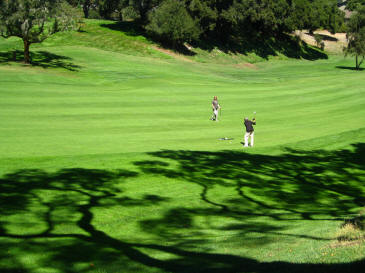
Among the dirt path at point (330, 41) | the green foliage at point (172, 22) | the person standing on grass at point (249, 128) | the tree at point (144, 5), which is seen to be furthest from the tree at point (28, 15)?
the dirt path at point (330, 41)

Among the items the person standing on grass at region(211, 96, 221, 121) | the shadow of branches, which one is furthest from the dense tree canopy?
the shadow of branches

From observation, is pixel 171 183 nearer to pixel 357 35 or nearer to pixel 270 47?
pixel 357 35

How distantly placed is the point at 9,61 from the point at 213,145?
132ft

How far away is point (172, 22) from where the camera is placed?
259 feet

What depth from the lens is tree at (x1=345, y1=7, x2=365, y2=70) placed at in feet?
273

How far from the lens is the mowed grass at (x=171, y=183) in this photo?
10.5 metres

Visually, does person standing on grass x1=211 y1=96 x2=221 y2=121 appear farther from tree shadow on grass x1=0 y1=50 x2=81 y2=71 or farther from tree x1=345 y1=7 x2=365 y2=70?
tree x1=345 y1=7 x2=365 y2=70

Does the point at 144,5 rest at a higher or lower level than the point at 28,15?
higher

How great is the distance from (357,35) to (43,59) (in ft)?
188

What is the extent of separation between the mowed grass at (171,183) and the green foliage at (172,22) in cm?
3953

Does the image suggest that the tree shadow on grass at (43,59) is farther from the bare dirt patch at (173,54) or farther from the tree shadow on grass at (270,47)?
the tree shadow on grass at (270,47)

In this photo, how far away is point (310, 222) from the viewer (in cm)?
1338

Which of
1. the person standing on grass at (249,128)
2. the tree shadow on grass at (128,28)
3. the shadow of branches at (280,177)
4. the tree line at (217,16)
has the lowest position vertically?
the shadow of branches at (280,177)

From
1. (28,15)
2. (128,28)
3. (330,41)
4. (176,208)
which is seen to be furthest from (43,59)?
(330,41)
